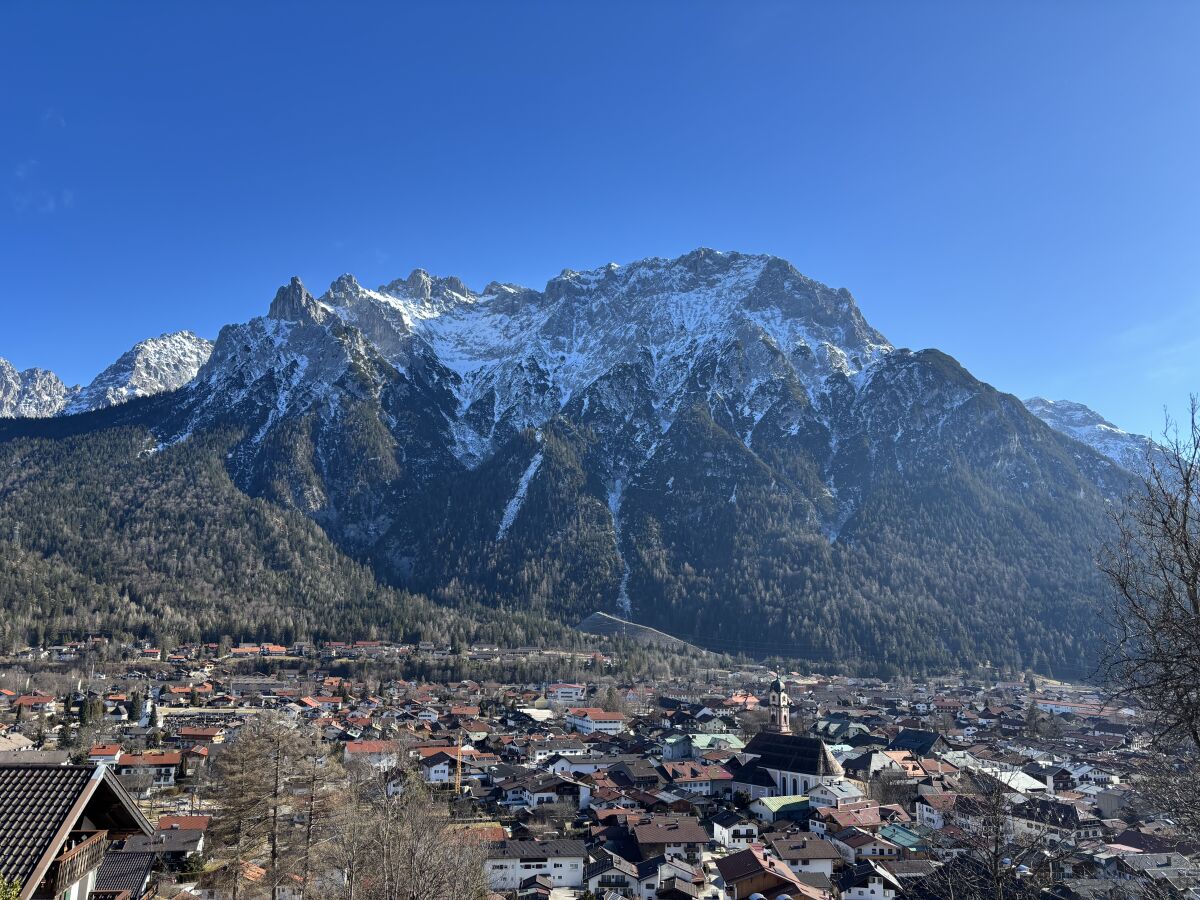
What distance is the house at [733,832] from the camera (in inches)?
2253

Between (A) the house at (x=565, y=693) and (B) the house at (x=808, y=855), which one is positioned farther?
(A) the house at (x=565, y=693)

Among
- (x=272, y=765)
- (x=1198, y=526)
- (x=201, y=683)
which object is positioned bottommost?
(x=201, y=683)

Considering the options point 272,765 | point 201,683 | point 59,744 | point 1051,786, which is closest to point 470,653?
point 201,683

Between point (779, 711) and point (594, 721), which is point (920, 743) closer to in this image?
point (779, 711)

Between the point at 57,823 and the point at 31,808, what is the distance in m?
0.56

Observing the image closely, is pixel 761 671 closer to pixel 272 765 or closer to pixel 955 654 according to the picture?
pixel 955 654

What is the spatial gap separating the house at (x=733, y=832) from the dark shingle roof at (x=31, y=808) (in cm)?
5175

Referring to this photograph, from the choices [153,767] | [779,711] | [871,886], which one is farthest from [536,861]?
[779,711]

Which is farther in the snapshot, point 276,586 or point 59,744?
point 276,586

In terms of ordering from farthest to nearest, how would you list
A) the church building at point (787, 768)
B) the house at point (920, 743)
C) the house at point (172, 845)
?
1. the house at point (920, 743)
2. the church building at point (787, 768)
3. the house at point (172, 845)

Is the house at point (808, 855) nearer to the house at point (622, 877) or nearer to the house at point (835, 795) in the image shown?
the house at point (622, 877)

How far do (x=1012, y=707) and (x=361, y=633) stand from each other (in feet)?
372

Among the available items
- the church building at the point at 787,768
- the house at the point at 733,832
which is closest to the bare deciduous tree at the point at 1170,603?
the house at the point at 733,832

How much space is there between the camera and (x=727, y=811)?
6594 centimetres
